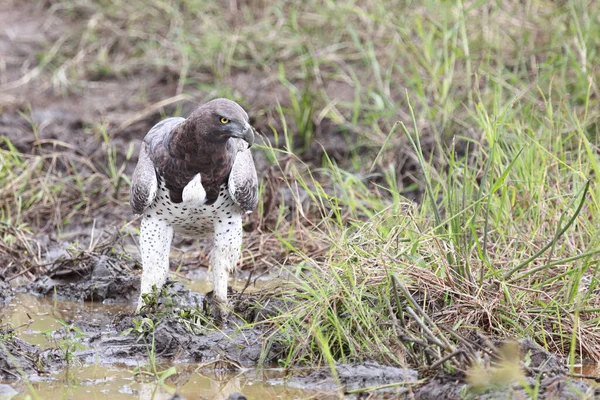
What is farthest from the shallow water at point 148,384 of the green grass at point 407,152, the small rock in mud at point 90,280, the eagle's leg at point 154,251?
the small rock in mud at point 90,280

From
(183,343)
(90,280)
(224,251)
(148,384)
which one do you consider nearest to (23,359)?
(148,384)

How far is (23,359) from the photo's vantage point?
4387mm

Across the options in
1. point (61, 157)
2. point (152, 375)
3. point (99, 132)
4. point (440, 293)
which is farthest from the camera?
point (99, 132)

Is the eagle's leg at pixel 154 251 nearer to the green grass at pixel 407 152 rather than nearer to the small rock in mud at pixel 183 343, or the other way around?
the small rock in mud at pixel 183 343

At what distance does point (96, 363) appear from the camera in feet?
14.5

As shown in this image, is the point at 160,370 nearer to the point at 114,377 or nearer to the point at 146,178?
the point at 114,377

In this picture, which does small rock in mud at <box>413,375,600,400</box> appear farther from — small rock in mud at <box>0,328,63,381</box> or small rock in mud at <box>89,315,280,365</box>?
small rock in mud at <box>0,328,63,381</box>

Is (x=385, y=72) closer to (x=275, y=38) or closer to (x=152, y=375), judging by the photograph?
(x=275, y=38)

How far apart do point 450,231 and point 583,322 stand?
759 millimetres

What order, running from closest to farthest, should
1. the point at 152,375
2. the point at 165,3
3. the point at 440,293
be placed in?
1. the point at 152,375
2. the point at 440,293
3. the point at 165,3

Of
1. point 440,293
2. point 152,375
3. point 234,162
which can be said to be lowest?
point 152,375

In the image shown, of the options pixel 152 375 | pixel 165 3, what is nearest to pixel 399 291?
pixel 152 375

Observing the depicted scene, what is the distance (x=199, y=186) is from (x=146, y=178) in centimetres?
30

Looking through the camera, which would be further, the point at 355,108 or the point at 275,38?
the point at 275,38
